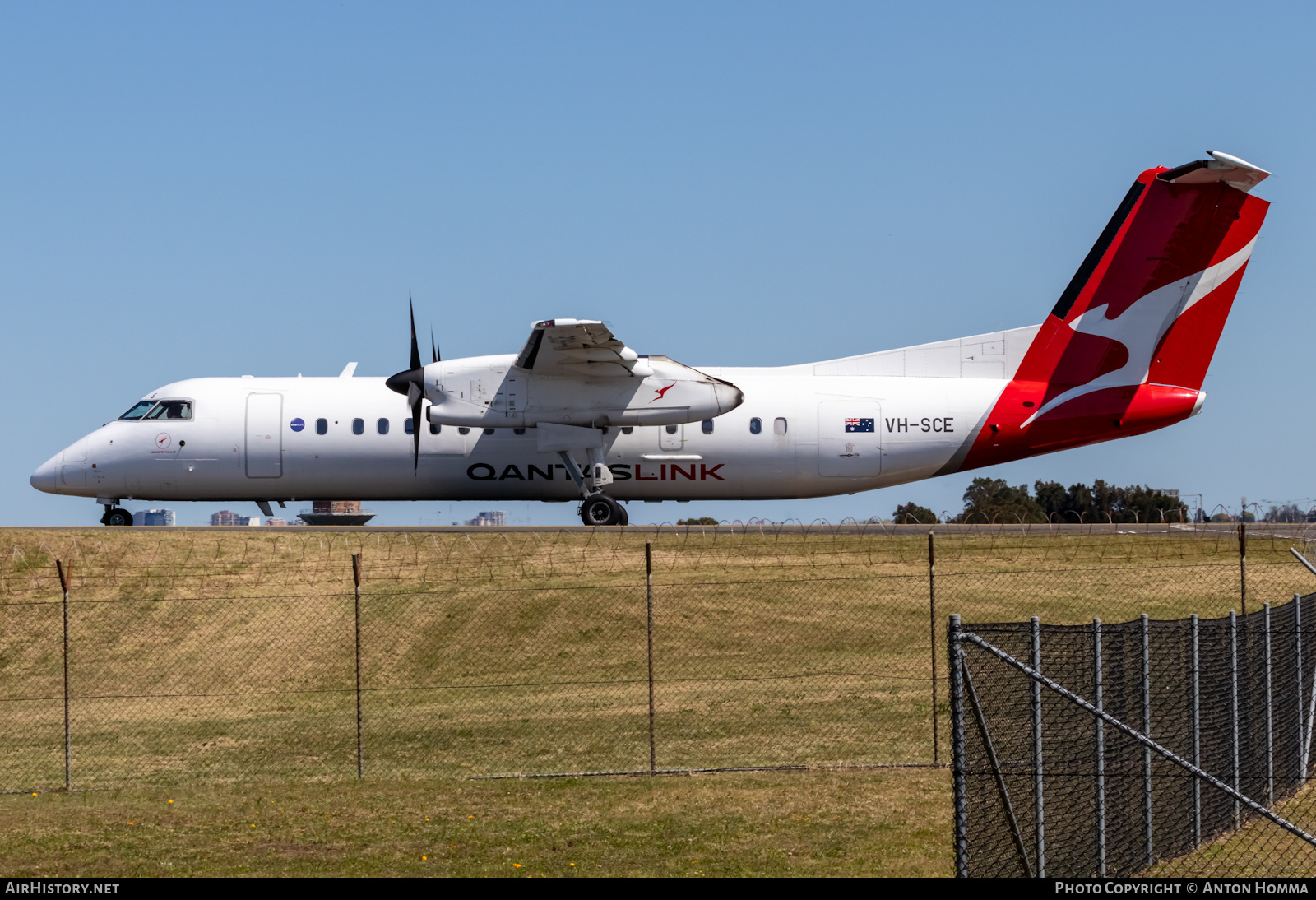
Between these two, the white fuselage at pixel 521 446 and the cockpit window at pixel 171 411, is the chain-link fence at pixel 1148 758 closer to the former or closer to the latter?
the white fuselage at pixel 521 446

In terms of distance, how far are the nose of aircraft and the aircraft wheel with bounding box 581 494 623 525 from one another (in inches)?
507

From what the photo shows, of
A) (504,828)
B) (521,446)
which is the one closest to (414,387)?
(521,446)

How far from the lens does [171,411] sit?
103ft

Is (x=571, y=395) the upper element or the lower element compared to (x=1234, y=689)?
upper

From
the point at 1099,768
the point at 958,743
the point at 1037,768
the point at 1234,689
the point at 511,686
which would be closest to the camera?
the point at 958,743

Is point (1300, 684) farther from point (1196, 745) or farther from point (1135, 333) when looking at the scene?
point (1135, 333)

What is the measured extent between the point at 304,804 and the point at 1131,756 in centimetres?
835

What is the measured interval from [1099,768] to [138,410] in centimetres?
2722

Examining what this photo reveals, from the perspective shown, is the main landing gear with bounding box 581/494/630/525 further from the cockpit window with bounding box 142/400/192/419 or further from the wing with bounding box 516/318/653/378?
the cockpit window with bounding box 142/400/192/419

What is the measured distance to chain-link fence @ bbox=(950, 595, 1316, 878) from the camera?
10.1 meters

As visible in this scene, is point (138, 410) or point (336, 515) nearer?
point (138, 410)

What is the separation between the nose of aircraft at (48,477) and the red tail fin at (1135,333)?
2197cm

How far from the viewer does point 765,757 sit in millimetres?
16500
